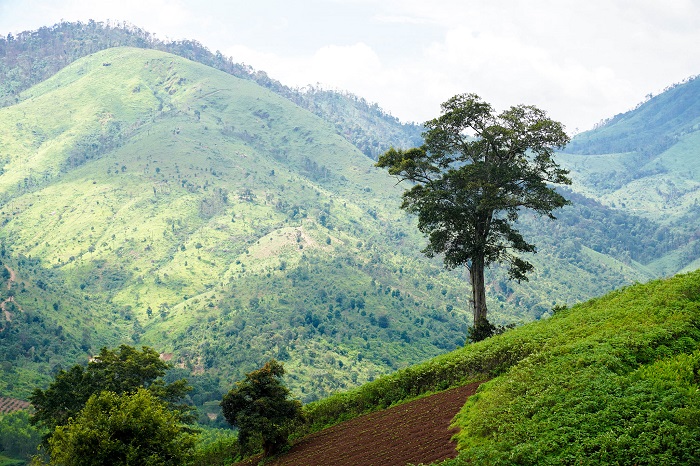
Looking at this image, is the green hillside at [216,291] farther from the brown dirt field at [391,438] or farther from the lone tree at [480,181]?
the brown dirt field at [391,438]

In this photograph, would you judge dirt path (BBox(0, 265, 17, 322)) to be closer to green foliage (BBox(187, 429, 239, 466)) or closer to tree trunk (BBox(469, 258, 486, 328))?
green foliage (BBox(187, 429, 239, 466))

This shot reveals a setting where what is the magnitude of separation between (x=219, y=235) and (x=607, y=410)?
558 feet

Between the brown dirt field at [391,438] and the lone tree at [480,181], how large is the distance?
12.2m

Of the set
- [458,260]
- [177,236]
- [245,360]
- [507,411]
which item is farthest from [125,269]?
[507,411]

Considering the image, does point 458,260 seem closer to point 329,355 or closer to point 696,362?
point 696,362

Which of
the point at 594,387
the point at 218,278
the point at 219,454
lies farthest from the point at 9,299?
the point at 594,387

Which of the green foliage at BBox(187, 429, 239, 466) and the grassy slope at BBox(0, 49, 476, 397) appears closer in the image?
the green foliage at BBox(187, 429, 239, 466)

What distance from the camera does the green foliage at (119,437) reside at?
19.8 metres

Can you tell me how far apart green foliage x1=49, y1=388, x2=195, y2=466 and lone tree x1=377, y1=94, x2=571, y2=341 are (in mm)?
19941

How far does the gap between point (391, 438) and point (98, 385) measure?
1008 inches

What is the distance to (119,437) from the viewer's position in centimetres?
2055

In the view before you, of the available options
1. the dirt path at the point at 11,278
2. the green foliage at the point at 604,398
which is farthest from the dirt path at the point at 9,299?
the green foliage at the point at 604,398

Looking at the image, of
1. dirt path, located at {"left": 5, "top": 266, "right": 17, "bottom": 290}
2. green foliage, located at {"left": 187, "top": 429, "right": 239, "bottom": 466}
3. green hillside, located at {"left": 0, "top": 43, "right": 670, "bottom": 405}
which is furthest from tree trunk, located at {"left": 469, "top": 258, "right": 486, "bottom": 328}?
dirt path, located at {"left": 5, "top": 266, "right": 17, "bottom": 290}

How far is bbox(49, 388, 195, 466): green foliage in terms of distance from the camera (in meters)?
19.8
